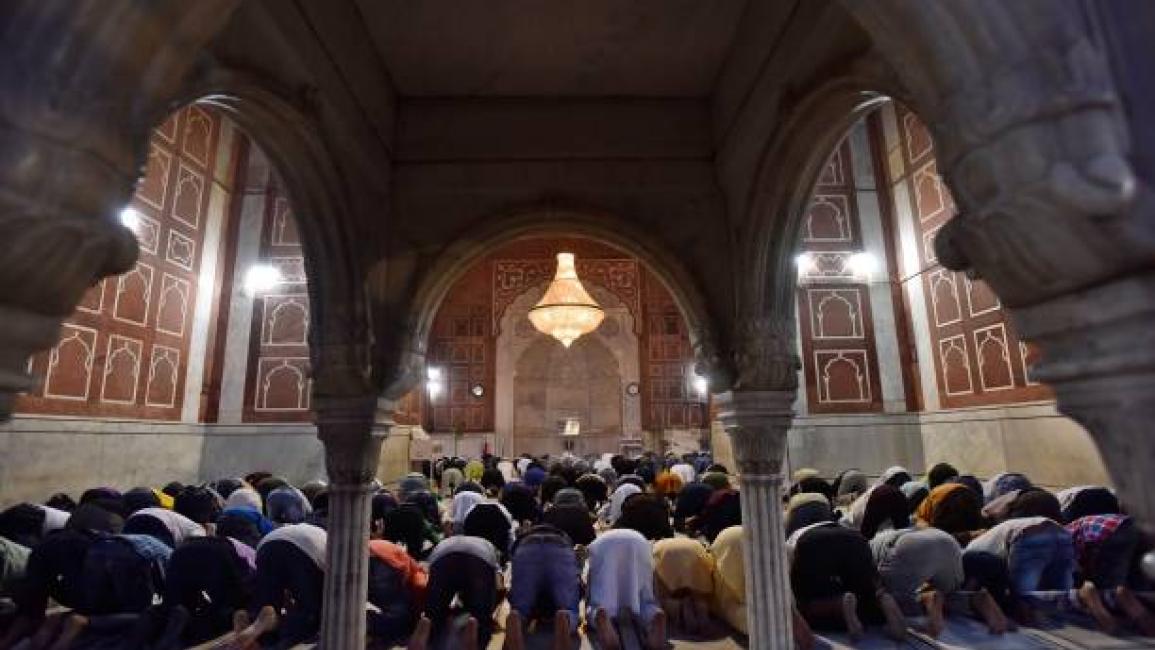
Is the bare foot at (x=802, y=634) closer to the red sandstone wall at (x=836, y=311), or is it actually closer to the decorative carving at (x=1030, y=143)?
the decorative carving at (x=1030, y=143)

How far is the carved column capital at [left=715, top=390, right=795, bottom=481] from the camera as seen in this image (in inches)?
102

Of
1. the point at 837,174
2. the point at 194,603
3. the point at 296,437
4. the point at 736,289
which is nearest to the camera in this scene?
the point at 736,289

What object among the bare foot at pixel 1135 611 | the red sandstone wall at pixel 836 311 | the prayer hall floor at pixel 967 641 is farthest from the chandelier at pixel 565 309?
the bare foot at pixel 1135 611

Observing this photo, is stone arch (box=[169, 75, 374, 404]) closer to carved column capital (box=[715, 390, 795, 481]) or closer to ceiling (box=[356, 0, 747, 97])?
ceiling (box=[356, 0, 747, 97])

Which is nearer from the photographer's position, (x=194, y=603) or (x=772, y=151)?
(x=772, y=151)

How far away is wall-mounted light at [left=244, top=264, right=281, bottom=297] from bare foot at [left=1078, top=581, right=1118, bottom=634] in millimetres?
8870

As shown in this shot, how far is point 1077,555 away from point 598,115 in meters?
3.76

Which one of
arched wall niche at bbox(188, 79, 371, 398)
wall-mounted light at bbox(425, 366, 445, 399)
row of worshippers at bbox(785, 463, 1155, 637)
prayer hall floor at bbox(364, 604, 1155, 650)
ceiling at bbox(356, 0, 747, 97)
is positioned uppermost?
ceiling at bbox(356, 0, 747, 97)

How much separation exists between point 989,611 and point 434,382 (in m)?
11.3

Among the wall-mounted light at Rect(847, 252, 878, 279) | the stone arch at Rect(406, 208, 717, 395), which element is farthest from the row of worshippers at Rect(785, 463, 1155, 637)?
the wall-mounted light at Rect(847, 252, 878, 279)

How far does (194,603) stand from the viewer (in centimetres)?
331

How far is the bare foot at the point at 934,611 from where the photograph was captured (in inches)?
124

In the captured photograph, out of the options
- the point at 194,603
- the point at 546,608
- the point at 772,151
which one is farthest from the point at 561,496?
the point at 772,151

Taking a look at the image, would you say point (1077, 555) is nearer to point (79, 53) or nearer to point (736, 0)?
point (736, 0)
